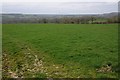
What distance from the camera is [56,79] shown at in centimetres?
1158

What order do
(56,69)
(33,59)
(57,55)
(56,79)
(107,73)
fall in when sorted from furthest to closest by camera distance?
(57,55) < (33,59) < (56,69) < (107,73) < (56,79)

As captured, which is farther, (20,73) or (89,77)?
(20,73)

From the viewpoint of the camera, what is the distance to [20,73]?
42.6 ft

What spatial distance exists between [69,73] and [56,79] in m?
1.42

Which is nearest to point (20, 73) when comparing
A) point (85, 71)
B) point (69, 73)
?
point (69, 73)

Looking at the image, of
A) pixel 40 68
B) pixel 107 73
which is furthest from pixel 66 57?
pixel 107 73

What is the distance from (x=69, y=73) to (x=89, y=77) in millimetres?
1237

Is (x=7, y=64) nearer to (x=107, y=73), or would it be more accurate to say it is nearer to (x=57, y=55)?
(x=57, y=55)

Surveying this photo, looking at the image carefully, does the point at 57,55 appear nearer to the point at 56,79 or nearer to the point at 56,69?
the point at 56,69

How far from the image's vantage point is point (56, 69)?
1377 centimetres

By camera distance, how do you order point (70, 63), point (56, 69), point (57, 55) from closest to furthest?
point (56, 69)
point (70, 63)
point (57, 55)

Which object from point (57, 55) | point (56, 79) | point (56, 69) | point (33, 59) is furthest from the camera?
point (57, 55)

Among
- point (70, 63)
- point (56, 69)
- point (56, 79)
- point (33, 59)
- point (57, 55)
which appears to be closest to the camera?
point (56, 79)

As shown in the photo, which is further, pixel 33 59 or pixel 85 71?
pixel 33 59
